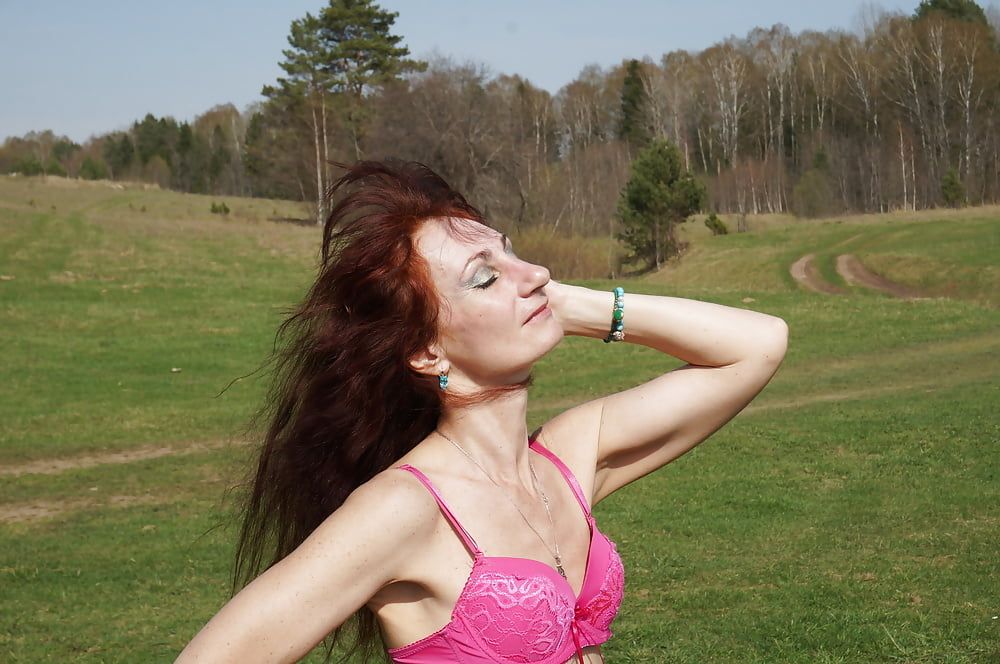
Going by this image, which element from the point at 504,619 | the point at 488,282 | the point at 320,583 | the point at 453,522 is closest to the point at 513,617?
the point at 504,619

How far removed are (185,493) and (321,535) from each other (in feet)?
32.8

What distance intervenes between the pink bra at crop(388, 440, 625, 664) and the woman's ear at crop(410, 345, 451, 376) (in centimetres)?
24

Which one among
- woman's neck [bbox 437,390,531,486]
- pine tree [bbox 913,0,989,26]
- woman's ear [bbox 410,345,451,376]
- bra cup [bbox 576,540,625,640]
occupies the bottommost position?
bra cup [bbox 576,540,625,640]

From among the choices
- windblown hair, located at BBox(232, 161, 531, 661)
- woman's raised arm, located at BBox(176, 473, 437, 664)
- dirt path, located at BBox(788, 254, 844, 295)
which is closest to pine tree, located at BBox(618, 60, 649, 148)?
dirt path, located at BBox(788, 254, 844, 295)

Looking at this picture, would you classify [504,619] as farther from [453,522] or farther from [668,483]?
[668,483]

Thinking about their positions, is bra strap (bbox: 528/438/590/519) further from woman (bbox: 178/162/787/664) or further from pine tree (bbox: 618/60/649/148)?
pine tree (bbox: 618/60/649/148)

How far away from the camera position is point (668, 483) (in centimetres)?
1003

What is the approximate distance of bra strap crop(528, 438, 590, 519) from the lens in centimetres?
250

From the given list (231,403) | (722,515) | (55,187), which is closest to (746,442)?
(722,515)

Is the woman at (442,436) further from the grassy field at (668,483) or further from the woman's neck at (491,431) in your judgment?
the grassy field at (668,483)

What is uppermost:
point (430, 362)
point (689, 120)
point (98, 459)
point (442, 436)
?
point (689, 120)

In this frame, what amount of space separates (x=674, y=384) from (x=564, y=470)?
0.35 m

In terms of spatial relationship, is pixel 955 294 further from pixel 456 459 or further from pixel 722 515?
pixel 456 459

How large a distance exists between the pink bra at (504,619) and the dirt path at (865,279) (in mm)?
32087
